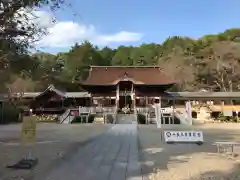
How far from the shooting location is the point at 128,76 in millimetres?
36469

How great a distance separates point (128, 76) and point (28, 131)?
28.1 metres

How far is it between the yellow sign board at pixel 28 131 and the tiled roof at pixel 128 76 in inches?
1035

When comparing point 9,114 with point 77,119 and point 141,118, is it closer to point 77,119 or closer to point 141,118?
point 77,119

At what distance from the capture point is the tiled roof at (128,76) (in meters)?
36.1

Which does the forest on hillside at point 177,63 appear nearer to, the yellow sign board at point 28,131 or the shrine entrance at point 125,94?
the shrine entrance at point 125,94

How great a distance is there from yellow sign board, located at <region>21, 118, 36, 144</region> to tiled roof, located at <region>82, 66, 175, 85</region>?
26.3 m

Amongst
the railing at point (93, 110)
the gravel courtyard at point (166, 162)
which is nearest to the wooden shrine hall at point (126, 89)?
the railing at point (93, 110)

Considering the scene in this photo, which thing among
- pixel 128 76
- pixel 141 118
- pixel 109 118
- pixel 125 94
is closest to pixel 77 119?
pixel 109 118

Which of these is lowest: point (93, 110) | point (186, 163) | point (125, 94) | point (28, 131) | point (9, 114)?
point (186, 163)

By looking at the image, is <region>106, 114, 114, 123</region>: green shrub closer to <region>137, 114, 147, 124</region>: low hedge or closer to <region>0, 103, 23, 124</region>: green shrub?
<region>137, 114, 147, 124</region>: low hedge

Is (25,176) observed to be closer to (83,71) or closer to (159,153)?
(159,153)

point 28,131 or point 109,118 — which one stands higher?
point 109,118

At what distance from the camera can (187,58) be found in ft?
141

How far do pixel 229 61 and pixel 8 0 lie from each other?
34.3 m
